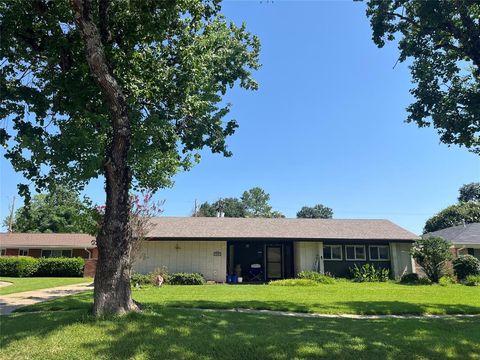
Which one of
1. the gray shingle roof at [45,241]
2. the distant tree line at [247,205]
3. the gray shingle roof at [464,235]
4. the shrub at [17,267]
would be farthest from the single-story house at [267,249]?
the distant tree line at [247,205]

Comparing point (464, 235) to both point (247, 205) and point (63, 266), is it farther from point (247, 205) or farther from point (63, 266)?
point (247, 205)

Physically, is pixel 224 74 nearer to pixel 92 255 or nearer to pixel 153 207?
pixel 153 207

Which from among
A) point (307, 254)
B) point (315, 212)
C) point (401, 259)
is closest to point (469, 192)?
point (315, 212)

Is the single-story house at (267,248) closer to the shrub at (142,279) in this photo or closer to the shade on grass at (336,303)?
the shrub at (142,279)

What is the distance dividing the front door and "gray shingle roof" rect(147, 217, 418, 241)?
1.26m

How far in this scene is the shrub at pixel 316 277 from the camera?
835 inches

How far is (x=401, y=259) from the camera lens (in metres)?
24.2

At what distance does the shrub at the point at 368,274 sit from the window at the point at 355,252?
0.67m

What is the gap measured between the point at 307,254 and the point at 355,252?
10.1ft

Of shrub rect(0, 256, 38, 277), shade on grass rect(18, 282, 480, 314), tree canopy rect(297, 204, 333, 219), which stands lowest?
shade on grass rect(18, 282, 480, 314)

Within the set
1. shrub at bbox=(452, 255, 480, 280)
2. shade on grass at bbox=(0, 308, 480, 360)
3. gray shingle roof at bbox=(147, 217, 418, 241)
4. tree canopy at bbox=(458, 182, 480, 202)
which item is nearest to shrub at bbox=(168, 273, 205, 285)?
gray shingle roof at bbox=(147, 217, 418, 241)

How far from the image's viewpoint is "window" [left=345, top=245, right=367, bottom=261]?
79.8 ft

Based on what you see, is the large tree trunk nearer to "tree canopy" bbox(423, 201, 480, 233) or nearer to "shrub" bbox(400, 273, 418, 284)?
"shrub" bbox(400, 273, 418, 284)

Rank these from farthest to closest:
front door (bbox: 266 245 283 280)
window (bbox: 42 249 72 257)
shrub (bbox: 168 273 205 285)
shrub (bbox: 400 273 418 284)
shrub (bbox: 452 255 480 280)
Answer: window (bbox: 42 249 72 257) → front door (bbox: 266 245 283 280) → shrub (bbox: 452 255 480 280) → shrub (bbox: 400 273 418 284) → shrub (bbox: 168 273 205 285)
